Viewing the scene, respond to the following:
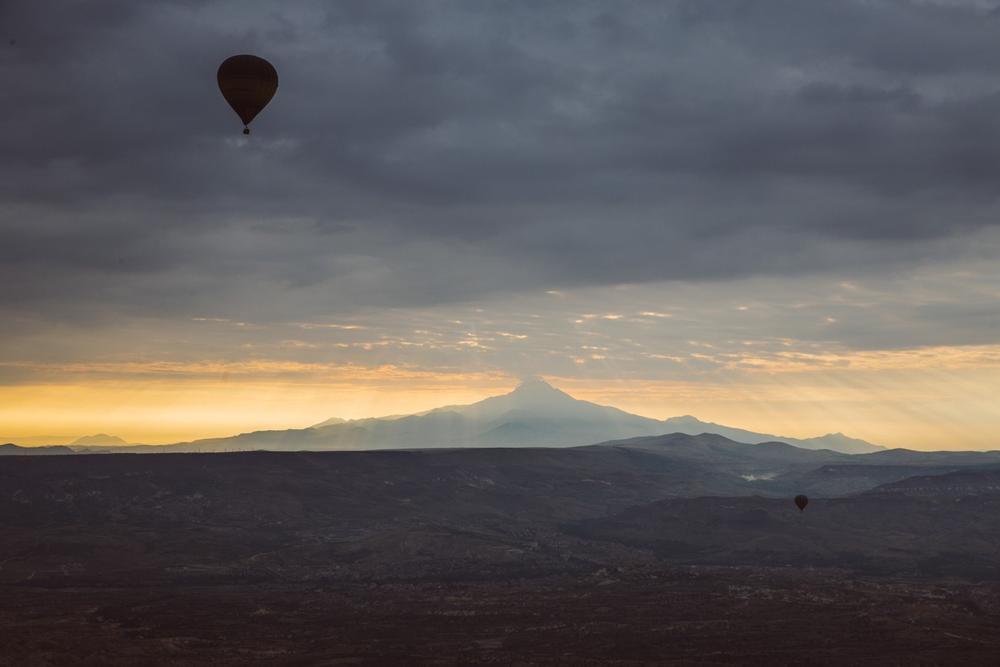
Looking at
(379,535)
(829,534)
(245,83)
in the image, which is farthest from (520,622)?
(829,534)

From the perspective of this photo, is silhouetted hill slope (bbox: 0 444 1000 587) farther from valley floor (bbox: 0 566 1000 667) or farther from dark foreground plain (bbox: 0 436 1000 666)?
valley floor (bbox: 0 566 1000 667)

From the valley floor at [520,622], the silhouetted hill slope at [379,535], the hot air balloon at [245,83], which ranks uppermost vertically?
the hot air balloon at [245,83]

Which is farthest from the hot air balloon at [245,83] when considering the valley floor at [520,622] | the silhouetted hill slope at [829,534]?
the silhouetted hill slope at [829,534]

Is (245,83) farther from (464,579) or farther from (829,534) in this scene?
(829,534)

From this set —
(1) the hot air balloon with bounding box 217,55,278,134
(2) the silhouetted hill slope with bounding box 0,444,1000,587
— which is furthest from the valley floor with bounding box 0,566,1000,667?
(1) the hot air balloon with bounding box 217,55,278,134

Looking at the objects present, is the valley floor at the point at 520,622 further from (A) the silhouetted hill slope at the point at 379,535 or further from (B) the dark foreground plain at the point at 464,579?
(A) the silhouetted hill slope at the point at 379,535

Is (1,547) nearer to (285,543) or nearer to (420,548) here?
(285,543)
